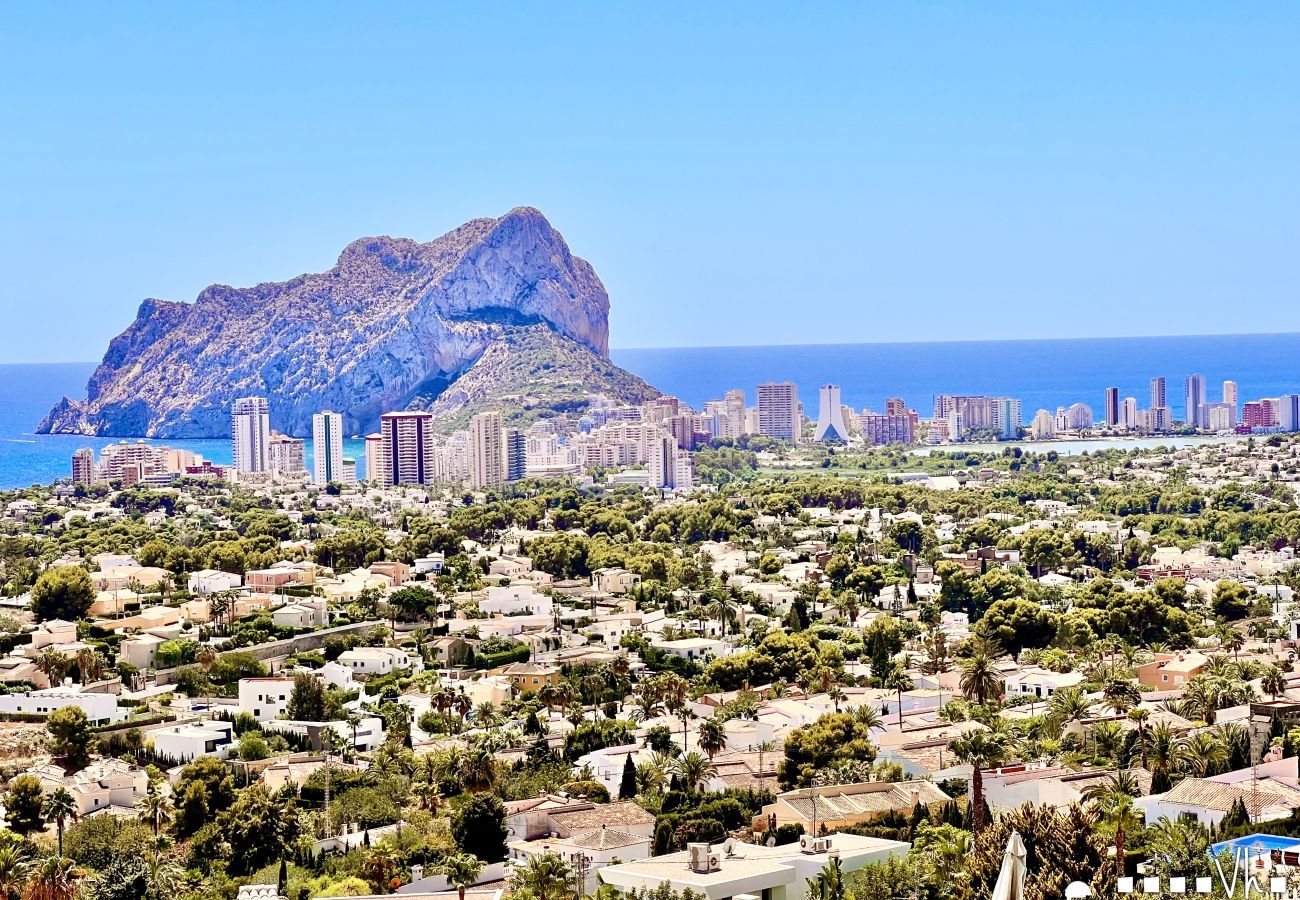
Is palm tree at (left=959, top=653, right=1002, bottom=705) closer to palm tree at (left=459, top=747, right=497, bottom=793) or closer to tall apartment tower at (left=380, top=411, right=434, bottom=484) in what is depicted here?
palm tree at (left=459, top=747, right=497, bottom=793)

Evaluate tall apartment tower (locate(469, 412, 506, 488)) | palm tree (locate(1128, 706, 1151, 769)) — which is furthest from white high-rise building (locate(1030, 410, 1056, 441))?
palm tree (locate(1128, 706, 1151, 769))

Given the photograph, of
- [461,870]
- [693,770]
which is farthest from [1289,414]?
[461,870]

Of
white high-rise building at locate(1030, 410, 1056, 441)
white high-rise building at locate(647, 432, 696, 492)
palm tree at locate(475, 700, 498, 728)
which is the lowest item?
palm tree at locate(475, 700, 498, 728)

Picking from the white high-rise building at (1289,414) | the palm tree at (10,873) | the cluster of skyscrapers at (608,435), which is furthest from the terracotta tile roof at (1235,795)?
the white high-rise building at (1289,414)

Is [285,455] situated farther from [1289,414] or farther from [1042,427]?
[1289,414]

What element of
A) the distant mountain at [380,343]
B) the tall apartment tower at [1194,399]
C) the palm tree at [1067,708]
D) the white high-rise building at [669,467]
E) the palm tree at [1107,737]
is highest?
the distant mountain at [380,343]

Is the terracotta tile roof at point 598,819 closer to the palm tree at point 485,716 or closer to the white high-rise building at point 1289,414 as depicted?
the palm tree at point 485,716
